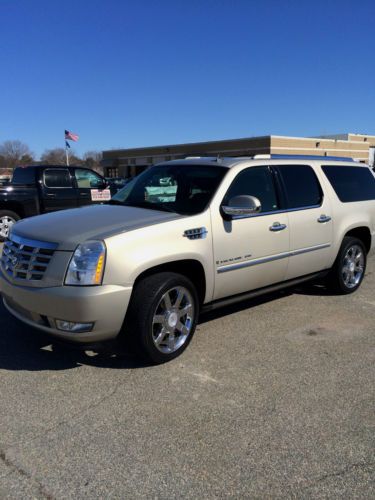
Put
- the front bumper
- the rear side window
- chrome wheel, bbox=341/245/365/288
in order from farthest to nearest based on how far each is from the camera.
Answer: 1. chrome wheel, bbox=341/245/365/288
2. the rear side window
3. the front bumper

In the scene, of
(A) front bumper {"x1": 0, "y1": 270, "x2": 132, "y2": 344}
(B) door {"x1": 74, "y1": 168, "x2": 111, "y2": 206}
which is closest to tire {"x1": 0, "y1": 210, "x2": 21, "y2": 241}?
(B) door {"x1": 74, "y1": 168, "x2": 111, "y2": 206}

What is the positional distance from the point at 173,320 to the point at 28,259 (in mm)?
1340

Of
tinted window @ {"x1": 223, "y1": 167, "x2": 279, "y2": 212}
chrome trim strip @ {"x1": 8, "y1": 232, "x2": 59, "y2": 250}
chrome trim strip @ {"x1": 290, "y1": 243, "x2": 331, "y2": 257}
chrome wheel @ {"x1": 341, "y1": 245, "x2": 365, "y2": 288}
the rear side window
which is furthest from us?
chrome wheel @ {"x1": 341, "y1": 245, "x2": 365, "y2": 288}

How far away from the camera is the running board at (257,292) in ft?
14.1

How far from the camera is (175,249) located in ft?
12.3

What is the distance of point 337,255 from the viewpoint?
224 inches

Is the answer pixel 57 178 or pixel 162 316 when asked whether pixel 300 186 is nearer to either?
pixel 162 316

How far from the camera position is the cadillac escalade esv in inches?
134

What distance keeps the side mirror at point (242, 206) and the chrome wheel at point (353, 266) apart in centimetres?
231

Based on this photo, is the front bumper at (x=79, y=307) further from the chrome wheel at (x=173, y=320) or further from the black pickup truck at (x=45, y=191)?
the black pickup truck at (x=45, y=191)

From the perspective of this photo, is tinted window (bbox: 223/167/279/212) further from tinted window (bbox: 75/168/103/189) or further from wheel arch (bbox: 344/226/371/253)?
tinted window (bbox: 75/168/103/189)

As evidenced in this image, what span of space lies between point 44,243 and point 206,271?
1.46m

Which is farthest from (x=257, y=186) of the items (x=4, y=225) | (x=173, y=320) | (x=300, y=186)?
(x=4, y=225)

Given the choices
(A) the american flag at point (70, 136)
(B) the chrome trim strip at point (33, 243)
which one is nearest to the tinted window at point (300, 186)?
(B) the chrome trim strip at point (33, 243)
